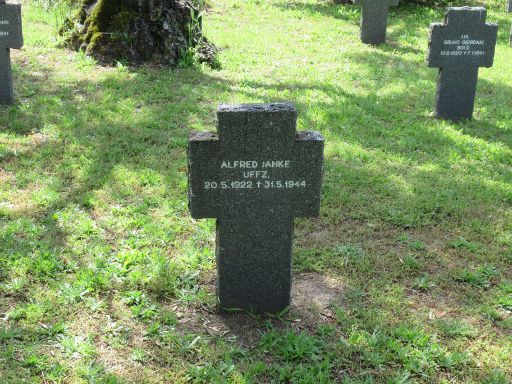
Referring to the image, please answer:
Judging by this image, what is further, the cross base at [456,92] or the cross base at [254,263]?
the cross base at [456,92]

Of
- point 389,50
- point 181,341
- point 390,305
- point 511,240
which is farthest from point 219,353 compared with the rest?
point 389,50

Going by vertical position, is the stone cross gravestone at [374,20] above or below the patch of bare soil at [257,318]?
above

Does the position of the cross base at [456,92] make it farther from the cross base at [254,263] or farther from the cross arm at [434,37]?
the cross base at [254,263]

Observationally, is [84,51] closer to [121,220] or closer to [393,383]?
[121,220]

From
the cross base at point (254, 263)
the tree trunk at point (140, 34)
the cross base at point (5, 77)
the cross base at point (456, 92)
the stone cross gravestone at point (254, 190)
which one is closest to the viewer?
the stone cross gravestone at point (254, 190)

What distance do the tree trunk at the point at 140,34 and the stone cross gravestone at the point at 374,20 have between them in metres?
4.19

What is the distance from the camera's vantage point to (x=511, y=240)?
225 inches

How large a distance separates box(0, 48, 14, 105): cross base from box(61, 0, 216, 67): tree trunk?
7.19ft

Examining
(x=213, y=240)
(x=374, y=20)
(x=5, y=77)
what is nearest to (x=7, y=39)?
(x=5, y=77)

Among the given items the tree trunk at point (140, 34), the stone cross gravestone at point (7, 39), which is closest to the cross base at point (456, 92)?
the tree trunk at point (140, 34)

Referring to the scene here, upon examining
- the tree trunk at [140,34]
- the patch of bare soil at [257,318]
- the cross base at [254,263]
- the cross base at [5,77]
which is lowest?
the patch of bare soil at [257,318]

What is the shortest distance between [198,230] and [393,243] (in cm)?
184

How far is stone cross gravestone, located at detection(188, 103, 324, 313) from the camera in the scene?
4.08 m

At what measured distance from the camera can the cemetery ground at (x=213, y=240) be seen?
13.5ft
